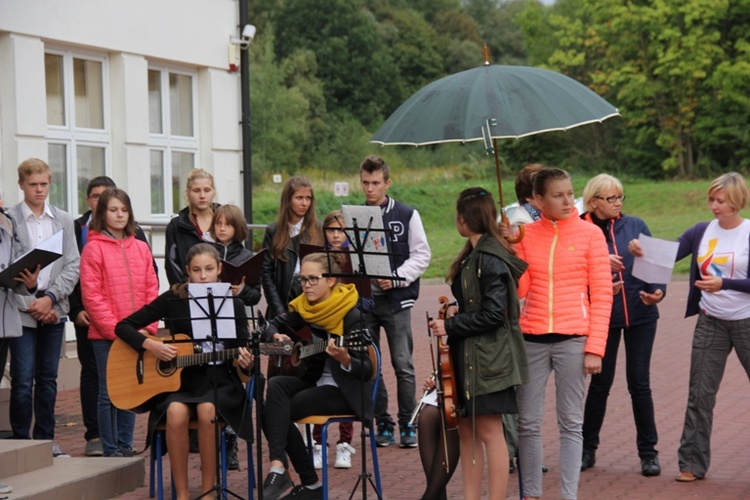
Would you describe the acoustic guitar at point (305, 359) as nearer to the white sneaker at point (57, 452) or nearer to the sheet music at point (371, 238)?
the sheet music at point (371, 238)

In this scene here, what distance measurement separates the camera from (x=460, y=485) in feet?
24.8

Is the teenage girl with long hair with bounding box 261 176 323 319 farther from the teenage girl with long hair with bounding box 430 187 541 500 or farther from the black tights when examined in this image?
the teenage girl with long hair with bounding box 430 187 541 500

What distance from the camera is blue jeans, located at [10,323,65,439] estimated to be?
794cm

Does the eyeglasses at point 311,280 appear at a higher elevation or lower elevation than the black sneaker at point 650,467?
higher

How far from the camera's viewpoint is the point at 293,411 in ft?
22.6

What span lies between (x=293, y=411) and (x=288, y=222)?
184cm

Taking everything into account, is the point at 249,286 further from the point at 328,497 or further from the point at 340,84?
the point at 340,84

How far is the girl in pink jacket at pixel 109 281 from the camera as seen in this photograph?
26.0 ft

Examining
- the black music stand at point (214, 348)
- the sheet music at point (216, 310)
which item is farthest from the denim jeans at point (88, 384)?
the sheet music at point (216, 310)

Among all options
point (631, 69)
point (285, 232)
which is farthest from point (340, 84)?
point (285, 232)

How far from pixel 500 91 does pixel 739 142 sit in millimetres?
49272

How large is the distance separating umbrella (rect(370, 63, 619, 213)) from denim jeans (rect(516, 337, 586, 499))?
95 cm

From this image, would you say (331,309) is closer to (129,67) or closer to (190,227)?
(190,227)

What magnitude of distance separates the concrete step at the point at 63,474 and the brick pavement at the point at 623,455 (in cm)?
15
